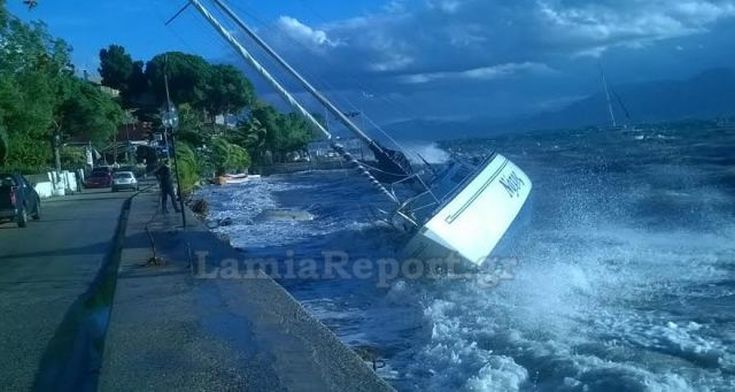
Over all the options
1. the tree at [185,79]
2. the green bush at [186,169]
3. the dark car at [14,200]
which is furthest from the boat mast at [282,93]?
the tree at [185,79]

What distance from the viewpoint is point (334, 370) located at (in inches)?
255

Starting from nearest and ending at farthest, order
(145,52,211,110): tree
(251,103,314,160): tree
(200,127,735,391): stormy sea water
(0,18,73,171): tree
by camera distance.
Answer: (200,127,735,391): stormy sea water
(0,18,73,171): tree
(145,52,211,110): tree
(251,103,314,160): tree

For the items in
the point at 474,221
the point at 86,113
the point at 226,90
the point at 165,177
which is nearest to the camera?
the point at 474,221

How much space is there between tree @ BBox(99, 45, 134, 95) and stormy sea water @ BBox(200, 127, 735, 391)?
189 feet

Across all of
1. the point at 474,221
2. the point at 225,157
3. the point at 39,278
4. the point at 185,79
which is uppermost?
the point at 185,79

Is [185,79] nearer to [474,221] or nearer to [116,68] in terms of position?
[116,68]

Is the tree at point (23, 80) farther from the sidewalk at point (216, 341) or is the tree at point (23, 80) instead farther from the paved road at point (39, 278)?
the sidewalk at point (216, 341)

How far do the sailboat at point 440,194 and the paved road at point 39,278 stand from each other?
206 inches

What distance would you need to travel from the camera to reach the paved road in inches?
310

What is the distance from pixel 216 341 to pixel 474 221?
753cm

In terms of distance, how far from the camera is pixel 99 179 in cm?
5312

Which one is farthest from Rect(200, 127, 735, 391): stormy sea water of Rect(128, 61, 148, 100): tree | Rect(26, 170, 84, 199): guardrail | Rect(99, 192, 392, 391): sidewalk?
Rect(128, 61, 148, 100): tree

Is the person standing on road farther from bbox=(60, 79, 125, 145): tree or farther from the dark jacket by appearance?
bbox=(60, 79, 125, 145): tree

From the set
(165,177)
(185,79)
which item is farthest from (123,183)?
(185,79)
